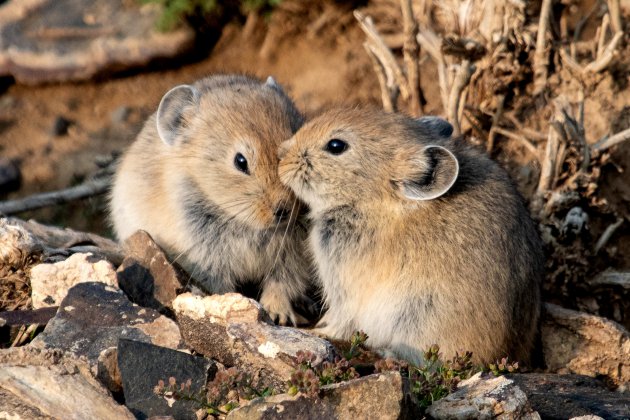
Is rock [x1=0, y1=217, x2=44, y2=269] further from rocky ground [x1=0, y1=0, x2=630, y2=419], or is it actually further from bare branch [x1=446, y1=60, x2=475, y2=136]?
bare branch [x1=446, y1=60, x2=475, y2=136]

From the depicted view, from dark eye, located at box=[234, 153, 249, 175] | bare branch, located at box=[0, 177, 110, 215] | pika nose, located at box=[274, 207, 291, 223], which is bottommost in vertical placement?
bare branch, located at box=[0, 177, 110, 215]

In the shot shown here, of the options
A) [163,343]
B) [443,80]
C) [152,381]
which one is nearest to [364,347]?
[163,343]

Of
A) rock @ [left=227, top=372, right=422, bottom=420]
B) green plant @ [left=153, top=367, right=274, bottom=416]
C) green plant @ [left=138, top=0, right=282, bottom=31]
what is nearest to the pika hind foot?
green plant @ [left=153, top=367, right=274, bottom=416]

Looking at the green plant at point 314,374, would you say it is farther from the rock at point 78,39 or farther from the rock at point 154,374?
the rock at point 78,39

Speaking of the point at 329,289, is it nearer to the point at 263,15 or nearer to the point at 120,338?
the point at 120,338

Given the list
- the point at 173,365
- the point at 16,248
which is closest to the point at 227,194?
the point at 16,248

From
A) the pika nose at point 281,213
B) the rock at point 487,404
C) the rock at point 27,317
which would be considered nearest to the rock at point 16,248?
the rock at point 27,317

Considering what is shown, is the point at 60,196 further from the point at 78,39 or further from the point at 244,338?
the point at 244,338
